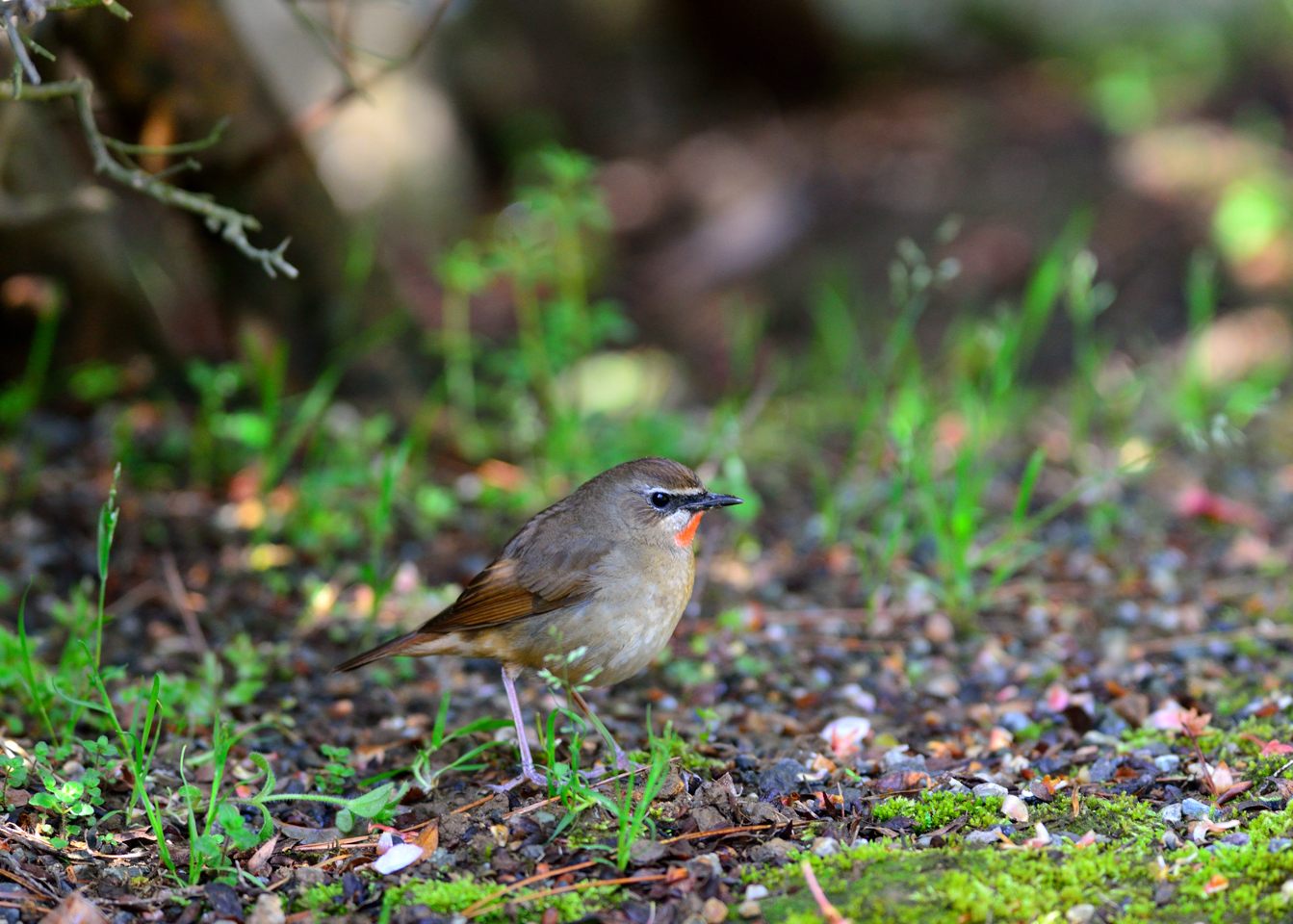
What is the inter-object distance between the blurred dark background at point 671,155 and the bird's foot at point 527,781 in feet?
9.08

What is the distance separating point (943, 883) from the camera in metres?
3.40

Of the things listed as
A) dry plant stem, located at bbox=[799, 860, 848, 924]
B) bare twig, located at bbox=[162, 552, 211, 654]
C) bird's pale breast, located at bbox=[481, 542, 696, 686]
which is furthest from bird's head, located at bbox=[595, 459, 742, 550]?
bare twig, located at bbox=[162, 552, 211, 654]

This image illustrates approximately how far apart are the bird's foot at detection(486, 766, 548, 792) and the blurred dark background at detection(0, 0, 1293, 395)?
2.77 metres

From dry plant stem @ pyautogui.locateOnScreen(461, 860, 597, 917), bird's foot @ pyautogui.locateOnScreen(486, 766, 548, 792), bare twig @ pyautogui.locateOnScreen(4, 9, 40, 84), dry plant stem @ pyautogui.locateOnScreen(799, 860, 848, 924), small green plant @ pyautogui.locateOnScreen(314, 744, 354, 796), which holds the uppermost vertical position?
bare twig @ pyautogui.locateOnScreen(4, 9, 40, 84)

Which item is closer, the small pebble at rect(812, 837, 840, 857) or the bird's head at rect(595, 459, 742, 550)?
the small pebble at rect(812, 837, 840, 857)

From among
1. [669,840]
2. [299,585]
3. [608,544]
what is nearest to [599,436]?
[299,585]

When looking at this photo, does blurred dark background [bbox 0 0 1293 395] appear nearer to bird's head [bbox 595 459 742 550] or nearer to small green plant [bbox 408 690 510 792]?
bird's head [bbox 595 459 742 550]

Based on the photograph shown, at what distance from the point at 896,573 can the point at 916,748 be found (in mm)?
1459

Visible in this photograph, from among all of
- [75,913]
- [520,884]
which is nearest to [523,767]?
[520,884]

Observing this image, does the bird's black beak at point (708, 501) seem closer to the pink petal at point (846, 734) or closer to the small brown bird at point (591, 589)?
the small brown bird at point (591, 589)

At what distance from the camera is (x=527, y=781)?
4223 millimetres

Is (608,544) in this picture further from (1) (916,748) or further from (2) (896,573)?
(2) (896,573)

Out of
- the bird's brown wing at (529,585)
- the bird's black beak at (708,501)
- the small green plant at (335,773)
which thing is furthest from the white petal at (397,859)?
the bird's black beak at (708,501)

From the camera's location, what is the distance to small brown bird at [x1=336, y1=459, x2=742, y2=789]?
4.54 metres
